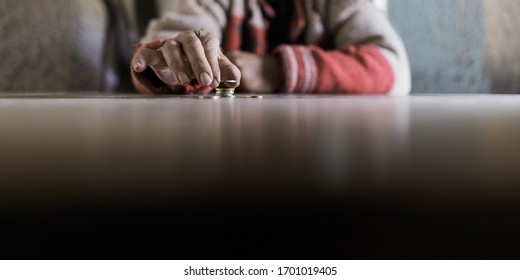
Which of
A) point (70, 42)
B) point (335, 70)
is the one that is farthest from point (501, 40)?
point (70, 42)

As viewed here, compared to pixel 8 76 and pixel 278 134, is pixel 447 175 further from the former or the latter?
pixel 8 76

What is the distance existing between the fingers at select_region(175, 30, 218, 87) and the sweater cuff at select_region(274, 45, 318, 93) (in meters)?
0.30

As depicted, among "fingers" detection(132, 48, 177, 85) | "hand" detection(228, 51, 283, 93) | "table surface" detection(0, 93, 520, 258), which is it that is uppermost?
"hand" detection(228, 51, 283, 93)

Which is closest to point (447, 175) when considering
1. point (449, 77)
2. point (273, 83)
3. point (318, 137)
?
point (318, 137)

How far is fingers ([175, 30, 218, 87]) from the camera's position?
275mm

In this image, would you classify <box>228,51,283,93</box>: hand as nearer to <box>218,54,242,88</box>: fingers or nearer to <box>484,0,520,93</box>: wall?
<box>218,54,242,88</box>: fingers

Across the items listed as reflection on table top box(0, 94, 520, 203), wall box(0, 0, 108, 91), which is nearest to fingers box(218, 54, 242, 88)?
reflection on table top box(0, 94, 520, 203)

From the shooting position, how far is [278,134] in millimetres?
100

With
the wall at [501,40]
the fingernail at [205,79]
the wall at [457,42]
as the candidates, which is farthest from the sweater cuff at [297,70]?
the wall at [501,40]

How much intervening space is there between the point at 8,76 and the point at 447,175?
93 cm

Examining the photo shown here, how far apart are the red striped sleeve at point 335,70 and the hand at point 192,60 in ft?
0.93

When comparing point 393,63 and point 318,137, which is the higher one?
point 393,63

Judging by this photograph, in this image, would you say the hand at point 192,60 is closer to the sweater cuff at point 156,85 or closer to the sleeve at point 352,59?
the sweater cuff at point 156,85

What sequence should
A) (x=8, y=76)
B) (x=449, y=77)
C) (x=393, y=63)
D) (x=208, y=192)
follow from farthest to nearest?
(x=449, y=77) → (x=8, y=76) → (x=393, y=63) → (x=208, y=192)
